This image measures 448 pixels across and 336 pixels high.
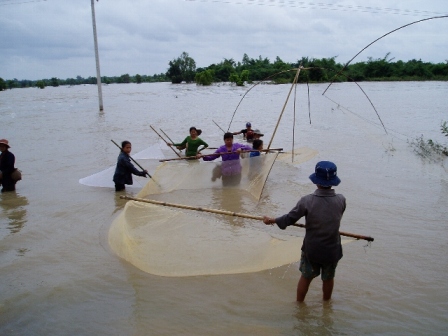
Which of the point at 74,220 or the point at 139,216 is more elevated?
the point at 139,216

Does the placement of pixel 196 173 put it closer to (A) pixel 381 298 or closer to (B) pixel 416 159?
(A) pixel 381 298

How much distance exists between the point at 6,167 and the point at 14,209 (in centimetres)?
99

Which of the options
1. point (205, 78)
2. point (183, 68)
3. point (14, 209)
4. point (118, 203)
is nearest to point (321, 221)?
point (118, 203)

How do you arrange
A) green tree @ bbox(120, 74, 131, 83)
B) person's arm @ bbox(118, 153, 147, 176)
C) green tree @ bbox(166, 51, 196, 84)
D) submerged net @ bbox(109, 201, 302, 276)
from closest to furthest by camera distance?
submerged net @ bbox(109, 201, 302, 276), person's arm @ bbox(118, 153, 147, 176), green tree @ bbox(166, 51, 196, 84), green tree @ bbox(120, 74, 131, 83)

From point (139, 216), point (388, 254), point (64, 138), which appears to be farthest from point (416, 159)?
point (64, 138)

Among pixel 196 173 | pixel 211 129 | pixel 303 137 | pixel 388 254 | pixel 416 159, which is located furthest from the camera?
pixel 211 129

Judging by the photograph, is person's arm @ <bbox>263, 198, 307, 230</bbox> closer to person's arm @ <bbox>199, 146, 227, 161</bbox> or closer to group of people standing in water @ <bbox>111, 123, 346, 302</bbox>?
group of people standing in water @ <bbox>111, 123, 346, 302</bbox>

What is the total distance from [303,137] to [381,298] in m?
9.95

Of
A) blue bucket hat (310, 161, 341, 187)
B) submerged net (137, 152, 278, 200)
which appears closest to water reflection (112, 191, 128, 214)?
submerged net (137, 152, 278, 200)

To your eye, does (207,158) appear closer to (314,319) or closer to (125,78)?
(314,319)

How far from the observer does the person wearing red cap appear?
19.7ft

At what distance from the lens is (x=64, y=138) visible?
13344mm

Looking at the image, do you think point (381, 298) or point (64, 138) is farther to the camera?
point (64, 138)

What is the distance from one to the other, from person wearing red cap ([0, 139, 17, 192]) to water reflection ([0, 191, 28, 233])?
0.46 feet
